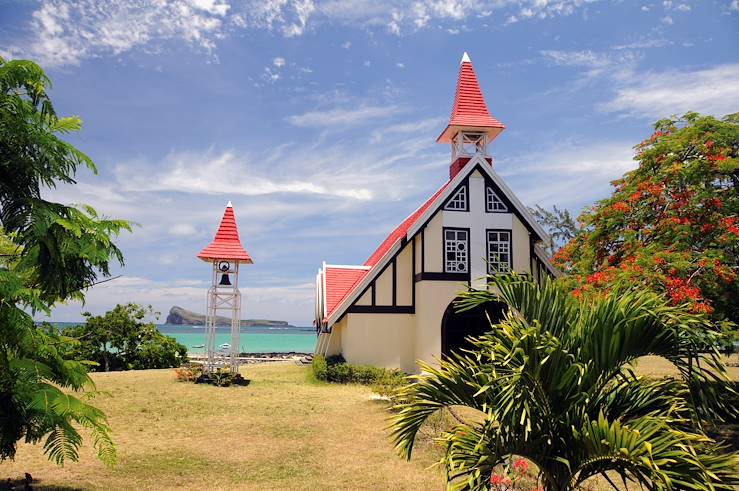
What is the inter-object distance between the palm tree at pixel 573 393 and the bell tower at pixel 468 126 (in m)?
17.4

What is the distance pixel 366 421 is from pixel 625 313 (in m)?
9.40

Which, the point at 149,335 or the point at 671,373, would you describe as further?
the point at 149,335

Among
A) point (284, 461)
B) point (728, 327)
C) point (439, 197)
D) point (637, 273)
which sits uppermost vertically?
point (439, 197)

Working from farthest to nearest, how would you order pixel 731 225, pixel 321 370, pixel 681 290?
pixel 321 370
pixel 731 225
pixel 681 290

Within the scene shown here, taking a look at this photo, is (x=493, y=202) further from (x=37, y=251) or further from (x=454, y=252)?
(x=37, y=251)

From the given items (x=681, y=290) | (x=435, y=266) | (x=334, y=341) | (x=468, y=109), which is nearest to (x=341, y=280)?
(x=334, y=341)

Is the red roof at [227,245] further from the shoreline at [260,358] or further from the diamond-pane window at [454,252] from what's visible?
the shoreline at [260,358]

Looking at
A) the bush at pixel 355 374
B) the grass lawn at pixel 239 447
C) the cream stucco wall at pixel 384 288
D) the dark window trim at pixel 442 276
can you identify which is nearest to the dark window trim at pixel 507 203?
the dark window trim at pixel 442 276

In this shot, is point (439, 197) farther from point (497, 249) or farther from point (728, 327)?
point (728, 327)

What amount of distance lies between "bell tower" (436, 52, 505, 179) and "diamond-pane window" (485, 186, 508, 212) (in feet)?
5.76

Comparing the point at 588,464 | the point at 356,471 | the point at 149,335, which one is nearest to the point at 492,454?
the point at 588,464

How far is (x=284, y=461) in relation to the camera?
10.2 metres

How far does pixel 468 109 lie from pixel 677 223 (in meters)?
12.9

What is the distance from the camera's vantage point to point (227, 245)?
69.4ft
